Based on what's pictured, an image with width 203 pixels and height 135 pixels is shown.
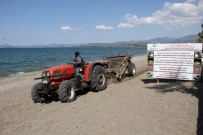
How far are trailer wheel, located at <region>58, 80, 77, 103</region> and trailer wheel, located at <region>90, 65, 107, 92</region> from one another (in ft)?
4.81

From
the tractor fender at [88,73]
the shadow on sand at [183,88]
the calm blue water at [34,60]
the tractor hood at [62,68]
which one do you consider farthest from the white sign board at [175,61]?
the calm blue water at [34,60]

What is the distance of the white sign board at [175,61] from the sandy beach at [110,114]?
99 centimetres

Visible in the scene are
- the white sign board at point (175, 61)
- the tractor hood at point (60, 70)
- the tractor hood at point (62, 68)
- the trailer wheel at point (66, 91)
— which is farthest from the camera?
the white sign board at point (175, 61)

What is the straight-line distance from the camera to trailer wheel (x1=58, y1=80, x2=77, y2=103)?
9312mm

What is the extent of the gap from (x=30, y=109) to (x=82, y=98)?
6.82ft

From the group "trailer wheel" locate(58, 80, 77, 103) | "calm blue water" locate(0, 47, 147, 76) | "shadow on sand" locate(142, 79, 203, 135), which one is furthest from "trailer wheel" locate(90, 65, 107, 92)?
"calm blue water" locate(0, 47, 147, 76)

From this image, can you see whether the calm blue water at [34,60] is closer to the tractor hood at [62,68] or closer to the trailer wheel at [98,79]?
the trailer wheel at [98,79]

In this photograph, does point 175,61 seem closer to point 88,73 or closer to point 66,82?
point 88,73

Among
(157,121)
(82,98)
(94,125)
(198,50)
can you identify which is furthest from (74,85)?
(198,50)

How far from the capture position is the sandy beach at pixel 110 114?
21.4 feet

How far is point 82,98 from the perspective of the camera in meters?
10.2

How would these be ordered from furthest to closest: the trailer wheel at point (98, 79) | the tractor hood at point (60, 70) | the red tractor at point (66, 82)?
the trailer wheel at point (98, 79), the tractor hood at point (60, 70), the red tractor at point (66, 82)

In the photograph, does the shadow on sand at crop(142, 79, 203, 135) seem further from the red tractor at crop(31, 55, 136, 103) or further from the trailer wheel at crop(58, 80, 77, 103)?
the trailer wheel at crop(58, 80, 77, 103)

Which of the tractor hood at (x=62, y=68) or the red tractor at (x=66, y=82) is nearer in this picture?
the red tractor at (x=66, y=82)
